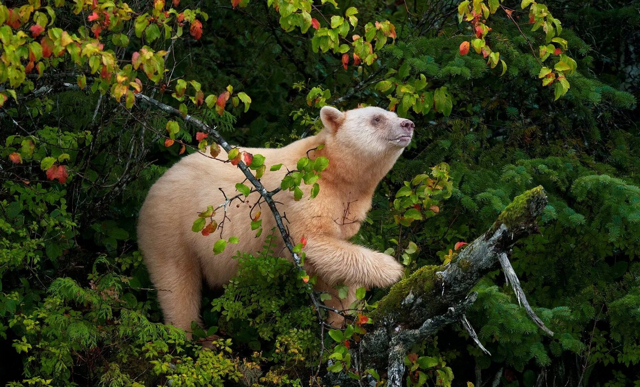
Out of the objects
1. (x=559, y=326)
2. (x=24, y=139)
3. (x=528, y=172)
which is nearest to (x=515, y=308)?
(x=559, y=326)

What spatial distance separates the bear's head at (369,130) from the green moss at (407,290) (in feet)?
3.53

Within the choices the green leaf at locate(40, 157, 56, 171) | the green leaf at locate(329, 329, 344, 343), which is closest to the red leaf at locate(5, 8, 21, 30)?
the green leaf at locate(40, 157, 56, 171)

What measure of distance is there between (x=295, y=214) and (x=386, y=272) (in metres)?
0.71

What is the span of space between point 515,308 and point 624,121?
2.97m

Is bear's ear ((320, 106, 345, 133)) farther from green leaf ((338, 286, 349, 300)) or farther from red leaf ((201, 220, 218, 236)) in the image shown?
red leaf ((201, 220, 218, 236))

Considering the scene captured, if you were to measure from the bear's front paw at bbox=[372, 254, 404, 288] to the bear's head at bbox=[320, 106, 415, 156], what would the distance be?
2.67 feet

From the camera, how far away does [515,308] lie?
5148mm

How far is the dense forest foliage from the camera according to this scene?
15.5 feet

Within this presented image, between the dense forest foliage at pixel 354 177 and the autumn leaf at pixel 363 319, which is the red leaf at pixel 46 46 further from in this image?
the autumn leaf at pixel 363 319

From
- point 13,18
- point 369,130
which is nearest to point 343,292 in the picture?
point 369,130

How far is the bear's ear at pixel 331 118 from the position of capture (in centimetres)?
539

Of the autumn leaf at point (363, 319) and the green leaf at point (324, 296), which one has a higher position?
the autumn leaf at point (363, 319)

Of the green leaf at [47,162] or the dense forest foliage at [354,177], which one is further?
the dense forest foliage at [354,177]

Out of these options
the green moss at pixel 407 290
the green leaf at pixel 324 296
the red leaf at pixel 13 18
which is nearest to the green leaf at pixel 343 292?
the green leaf at pixel 324 296
